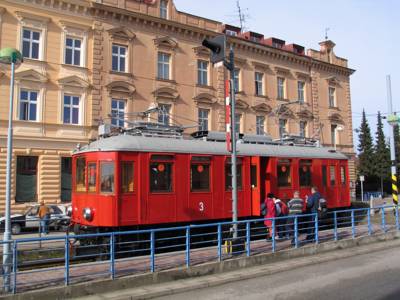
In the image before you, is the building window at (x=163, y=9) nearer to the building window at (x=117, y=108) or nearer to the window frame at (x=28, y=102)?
the building window at (x=117, y=108)

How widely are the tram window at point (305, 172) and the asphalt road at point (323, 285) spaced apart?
→ 602 centimetres

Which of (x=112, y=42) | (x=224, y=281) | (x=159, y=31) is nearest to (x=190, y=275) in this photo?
(x=224, y=281)

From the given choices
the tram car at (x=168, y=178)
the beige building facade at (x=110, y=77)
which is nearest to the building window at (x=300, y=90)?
the beige building facade at (x=110, y=77)

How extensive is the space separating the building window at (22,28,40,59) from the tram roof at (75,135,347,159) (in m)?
14.6

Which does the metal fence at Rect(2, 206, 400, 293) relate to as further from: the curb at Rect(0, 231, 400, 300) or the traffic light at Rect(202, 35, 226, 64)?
the traffic light at Rect(202, 35, 226, 64)

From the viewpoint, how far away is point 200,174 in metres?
14.4

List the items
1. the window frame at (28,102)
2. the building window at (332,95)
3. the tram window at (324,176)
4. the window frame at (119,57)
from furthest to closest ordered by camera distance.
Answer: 1. the building window at (332,95)
2. the window frame at (119,57)
3. the window frame at (28,102)
4. the tram window at (324,176)

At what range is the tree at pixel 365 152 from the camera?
62.9 m

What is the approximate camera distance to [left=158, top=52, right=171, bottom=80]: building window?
3144cm

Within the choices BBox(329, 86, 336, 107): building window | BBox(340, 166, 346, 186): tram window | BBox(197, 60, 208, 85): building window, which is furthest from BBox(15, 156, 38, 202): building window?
BBox(329, 86, 336, 107): building window

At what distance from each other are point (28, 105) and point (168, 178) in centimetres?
1565

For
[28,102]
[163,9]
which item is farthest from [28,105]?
[163,9]

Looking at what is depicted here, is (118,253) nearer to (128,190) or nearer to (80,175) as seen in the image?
(128,190)

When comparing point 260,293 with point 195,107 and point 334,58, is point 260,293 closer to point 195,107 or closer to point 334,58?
point 195,107
